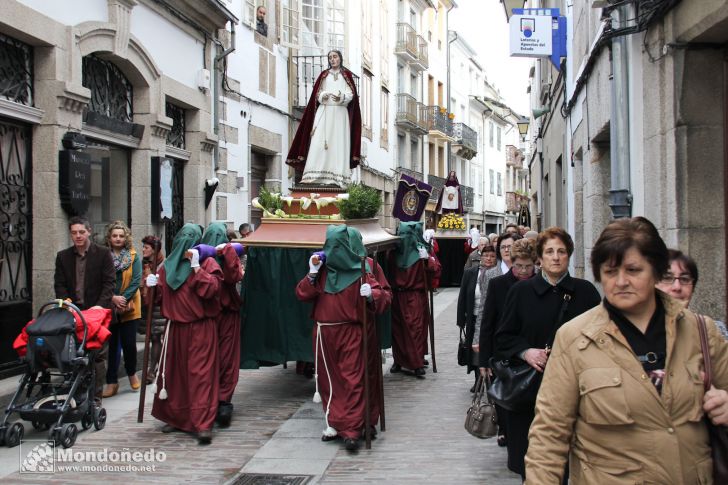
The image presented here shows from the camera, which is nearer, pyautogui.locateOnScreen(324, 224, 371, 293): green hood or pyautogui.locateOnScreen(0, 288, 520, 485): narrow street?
pyautogui.locateOnScreen(0, 288, 520, 485): narrow street

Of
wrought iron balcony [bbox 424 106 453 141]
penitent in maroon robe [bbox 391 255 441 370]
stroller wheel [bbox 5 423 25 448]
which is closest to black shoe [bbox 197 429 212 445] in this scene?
stroller wheel [bbox 5 423 25 448]

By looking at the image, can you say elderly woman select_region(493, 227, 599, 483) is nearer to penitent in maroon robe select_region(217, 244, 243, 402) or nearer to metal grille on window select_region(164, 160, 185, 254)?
penitent in maroon robe select_region(217, 244, 243, 402)

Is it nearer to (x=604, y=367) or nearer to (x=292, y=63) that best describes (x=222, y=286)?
(x=604, y=367)

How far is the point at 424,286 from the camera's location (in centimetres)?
984

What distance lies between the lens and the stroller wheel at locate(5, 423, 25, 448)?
20.2 feet

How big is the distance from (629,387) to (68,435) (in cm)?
502

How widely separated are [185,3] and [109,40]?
246cm

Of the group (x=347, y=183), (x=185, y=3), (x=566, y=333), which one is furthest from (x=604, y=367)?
(x=185, y=3)

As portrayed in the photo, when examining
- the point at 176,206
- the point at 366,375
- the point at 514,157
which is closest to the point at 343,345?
the point at 366,375

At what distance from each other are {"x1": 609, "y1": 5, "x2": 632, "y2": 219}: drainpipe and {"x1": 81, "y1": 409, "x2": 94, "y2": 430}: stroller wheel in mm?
5096

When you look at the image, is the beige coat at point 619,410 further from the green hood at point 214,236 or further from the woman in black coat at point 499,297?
the green hood at point 214,236

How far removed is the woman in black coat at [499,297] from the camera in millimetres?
5043

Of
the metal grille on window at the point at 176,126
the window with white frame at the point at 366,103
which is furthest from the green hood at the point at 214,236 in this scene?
the window with white frame at the point at 366,103

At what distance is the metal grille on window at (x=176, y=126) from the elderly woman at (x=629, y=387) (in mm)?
11019
